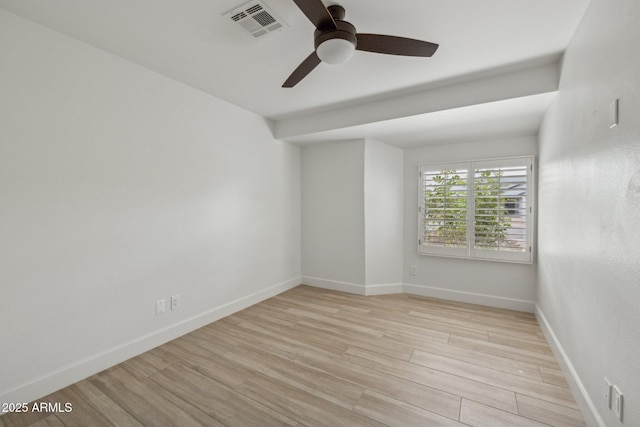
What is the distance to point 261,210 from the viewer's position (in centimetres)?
367

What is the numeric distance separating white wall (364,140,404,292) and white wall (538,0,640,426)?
195 centimetres

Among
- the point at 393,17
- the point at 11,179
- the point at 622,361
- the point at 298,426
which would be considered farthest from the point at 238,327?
the point at 393,17

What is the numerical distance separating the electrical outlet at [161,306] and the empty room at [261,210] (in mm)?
45

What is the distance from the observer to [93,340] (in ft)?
6.89

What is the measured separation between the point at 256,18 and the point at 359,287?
3.24 meters

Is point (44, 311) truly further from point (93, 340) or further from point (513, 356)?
point (513, 356)

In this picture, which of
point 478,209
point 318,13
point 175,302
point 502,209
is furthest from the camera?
point 478,209

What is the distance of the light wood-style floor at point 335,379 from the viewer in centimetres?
167

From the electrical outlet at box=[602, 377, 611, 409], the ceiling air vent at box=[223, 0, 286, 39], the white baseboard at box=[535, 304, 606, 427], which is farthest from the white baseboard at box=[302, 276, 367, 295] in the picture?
the ceiling air vent at box=[223, 0, 286, 39]

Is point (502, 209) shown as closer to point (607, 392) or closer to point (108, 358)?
point (607, 392)

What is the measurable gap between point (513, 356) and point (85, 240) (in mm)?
3450

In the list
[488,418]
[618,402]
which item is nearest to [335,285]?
[488,418]

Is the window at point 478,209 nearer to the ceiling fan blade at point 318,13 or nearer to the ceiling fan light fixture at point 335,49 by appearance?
the ceiling fan light fixture at point 335,49

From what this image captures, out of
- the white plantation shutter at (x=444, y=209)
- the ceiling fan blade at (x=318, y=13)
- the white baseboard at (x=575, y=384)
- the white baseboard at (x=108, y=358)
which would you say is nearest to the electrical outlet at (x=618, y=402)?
the white baseboard at (x=575, y=384)
